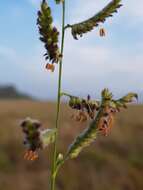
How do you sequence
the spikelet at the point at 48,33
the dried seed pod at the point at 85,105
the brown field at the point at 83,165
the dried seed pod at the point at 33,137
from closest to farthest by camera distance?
the dried seed pod at the point at 33,137
the spikelet at the point at 48,33
the dried seed pod at the point at 85,105
the brown field at the point at 83,165

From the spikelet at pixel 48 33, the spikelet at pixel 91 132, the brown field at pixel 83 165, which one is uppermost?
the spikelet at pixel 48 33

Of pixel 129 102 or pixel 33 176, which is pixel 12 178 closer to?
pixel 33 176

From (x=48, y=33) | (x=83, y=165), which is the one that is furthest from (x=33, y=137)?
(x=83, y=165)

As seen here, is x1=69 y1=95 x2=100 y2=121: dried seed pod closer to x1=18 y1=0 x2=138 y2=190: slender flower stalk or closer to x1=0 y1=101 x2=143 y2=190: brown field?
x1=18 y1=0 x2=138 y2=190: slender flower stalk

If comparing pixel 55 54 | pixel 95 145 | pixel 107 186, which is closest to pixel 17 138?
pixel 95 145

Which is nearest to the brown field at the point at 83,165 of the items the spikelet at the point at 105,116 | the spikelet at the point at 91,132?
the spikelet at the point at 91,132

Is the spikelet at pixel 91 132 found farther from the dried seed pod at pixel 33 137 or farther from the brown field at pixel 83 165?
the brown field at pixel 83 165

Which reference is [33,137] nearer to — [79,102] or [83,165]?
[79,102]
